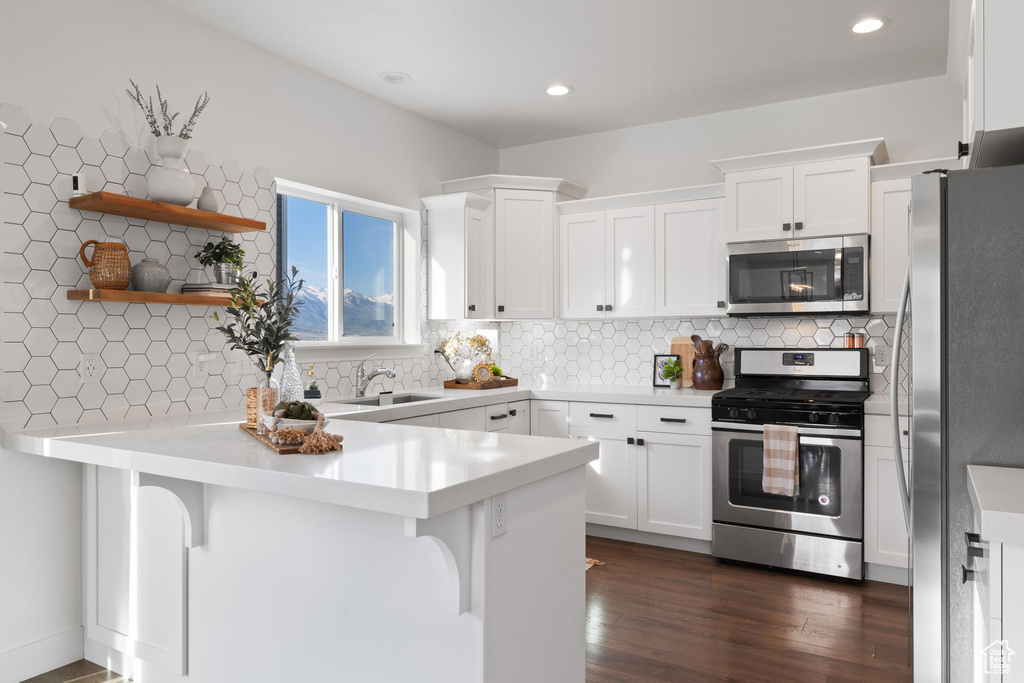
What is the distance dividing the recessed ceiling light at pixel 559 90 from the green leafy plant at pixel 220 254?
80.8 inches

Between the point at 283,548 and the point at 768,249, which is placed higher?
the point at 768,249

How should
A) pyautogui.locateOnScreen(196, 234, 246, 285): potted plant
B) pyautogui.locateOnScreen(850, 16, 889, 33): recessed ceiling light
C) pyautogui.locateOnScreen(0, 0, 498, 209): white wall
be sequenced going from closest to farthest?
pyautogui.locateOnScreen(0, 0, 498, 209): white wall → pyautogui.locateOnScreen(196, 234, 246, 285): potted plant → pyautogui.locateOnScreen(850, 16, 889, 33): recessed ceiling light

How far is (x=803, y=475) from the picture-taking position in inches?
138

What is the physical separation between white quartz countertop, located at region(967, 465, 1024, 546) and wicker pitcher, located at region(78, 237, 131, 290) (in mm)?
2785

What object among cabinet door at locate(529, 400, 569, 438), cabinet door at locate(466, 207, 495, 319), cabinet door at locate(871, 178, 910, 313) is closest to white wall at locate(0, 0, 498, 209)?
cabinet door at locate(466, 207, 495, 319)

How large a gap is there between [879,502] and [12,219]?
3.98 metres

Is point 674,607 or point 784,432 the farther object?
point 784,432

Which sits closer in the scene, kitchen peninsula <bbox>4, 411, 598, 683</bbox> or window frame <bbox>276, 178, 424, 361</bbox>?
kitchen peninsula <bbox>4, 411, 598, 683</bbox>

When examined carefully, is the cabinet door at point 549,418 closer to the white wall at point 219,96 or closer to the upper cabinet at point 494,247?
the upper cabinet at point 494,247

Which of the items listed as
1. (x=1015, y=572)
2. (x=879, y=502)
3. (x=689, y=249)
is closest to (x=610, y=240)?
(x=689, y=249)

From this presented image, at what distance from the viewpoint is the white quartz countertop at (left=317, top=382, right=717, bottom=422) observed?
321cm

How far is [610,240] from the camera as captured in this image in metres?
4.45

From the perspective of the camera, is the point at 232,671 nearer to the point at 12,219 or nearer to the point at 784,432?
the point at 12,219

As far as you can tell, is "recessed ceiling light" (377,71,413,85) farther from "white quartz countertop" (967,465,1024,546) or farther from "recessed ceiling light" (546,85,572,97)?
"white quartz countertop" (967,465,1024,546)
